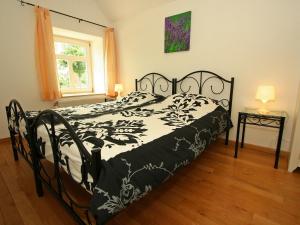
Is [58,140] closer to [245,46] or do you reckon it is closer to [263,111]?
[263,111]

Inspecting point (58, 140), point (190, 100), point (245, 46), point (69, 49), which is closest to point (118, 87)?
point (69, 49)

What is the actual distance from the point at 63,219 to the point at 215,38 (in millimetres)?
2811

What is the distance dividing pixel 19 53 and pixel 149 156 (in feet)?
9.30

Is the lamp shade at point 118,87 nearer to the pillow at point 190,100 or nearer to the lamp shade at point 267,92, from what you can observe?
the pillow at point 190,100

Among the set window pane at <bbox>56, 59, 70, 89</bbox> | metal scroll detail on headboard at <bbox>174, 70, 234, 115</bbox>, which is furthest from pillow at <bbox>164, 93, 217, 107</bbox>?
window pane at <bbox>56, 59, 70, 89</bbox>

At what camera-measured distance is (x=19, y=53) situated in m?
2.70

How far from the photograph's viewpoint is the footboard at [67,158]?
0.87 meters

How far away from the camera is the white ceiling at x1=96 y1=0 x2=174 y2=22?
3.12 metres

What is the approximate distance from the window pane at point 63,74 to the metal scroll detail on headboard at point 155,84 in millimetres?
1524

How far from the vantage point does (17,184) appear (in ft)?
5.48

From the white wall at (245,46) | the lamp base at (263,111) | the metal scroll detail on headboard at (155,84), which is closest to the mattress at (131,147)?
the lamp base at (263,111)

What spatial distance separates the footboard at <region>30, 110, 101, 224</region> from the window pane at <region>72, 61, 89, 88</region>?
2.66 m

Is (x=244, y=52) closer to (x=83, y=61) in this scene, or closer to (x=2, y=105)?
(x=83, y=61)

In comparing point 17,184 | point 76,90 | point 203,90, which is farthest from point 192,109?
point 76,90
